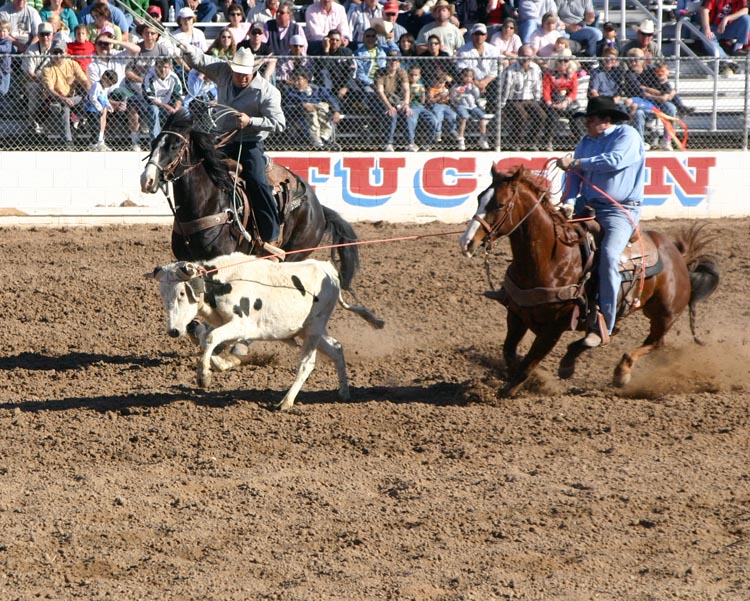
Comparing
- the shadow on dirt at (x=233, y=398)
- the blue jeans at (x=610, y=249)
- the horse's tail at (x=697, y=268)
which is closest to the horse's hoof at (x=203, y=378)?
the shadow on dirt at (x=233, y=398)

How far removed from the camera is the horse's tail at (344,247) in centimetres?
977

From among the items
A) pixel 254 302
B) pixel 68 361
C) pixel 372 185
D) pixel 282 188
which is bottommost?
pixel 372 185

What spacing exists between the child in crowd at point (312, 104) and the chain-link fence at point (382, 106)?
0.05 ft

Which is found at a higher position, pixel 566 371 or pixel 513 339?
pixel 513 339

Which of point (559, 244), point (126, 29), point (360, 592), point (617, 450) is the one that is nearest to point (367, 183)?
point (126, 29)

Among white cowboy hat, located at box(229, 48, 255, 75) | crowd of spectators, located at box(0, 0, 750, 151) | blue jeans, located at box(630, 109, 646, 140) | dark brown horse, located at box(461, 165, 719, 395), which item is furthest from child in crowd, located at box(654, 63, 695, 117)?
white cowboy hat, located at box(229, 48, 255, 75)

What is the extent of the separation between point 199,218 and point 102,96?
676 cm

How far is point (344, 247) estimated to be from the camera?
32.4 ft

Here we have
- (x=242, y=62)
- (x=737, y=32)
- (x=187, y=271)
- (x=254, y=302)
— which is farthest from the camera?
(x=737, y=32)

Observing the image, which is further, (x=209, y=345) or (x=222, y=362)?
(x=222, y=362)

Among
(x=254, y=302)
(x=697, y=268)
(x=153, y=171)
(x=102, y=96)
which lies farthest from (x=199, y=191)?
(x=102, y=96)

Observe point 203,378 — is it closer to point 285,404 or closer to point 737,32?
point 285,404

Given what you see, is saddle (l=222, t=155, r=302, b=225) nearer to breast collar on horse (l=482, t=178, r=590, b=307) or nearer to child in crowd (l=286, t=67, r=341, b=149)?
breast collar on horse (l=482, t=178, r=590, b=307)

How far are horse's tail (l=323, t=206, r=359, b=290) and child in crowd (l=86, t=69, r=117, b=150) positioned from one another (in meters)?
5.80
